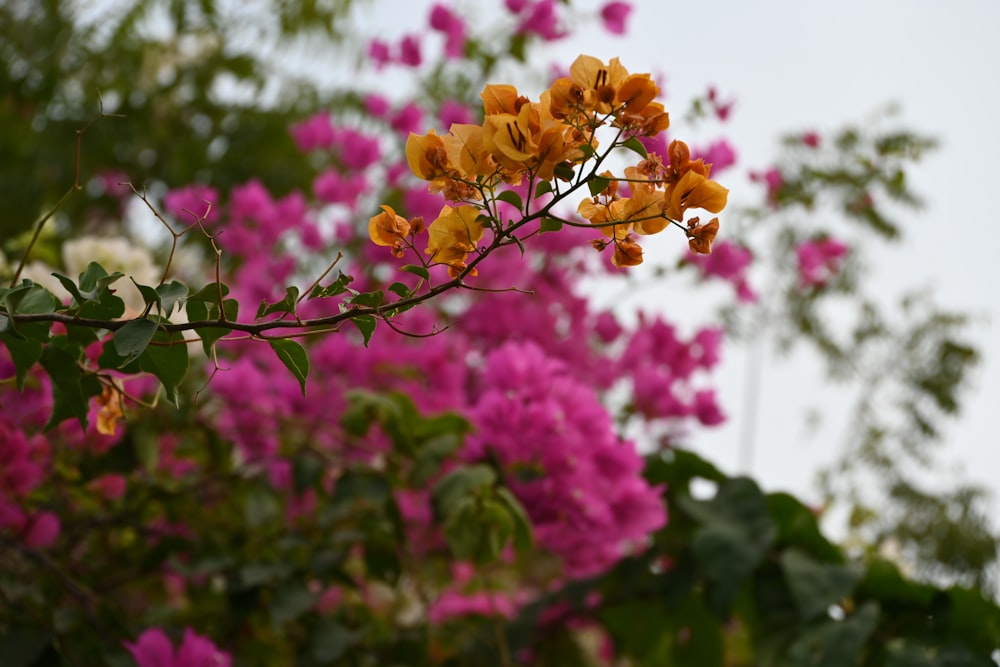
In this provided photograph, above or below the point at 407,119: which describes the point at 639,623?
below

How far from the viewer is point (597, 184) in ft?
1.74

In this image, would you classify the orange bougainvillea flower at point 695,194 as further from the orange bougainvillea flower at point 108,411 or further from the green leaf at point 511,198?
the orange bougainvillea flower at point 108,411

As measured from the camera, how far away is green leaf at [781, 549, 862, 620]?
95 centimetres

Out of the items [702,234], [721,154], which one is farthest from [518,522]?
[721,154]

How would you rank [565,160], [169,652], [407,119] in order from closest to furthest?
1. [565,160]
2. [169,652]
3. [407,119]

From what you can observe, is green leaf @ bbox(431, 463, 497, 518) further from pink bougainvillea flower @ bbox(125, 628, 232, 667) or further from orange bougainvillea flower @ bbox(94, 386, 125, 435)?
orange bougainvillea flower @ bbox(94, 386, 125, 435)

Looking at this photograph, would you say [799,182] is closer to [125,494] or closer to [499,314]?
[499,314]

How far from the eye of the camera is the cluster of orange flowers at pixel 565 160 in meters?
0.50

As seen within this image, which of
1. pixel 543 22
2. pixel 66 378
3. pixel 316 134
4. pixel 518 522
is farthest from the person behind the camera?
pixel 316 134

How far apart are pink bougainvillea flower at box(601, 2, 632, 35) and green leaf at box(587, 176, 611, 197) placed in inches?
50.7

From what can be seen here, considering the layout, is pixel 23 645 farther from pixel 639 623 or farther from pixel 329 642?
pixel 639 623

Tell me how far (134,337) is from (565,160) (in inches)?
10.0

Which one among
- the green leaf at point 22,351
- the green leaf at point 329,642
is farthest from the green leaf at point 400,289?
the green leaf at point 329,642

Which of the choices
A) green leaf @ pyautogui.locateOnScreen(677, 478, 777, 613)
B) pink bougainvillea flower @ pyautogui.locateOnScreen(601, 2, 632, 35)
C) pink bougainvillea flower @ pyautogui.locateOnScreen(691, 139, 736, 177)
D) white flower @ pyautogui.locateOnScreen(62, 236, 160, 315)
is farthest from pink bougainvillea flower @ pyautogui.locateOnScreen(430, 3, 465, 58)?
green leaf @ pyautogui.locateOnScreen(677, 478, 777, 613)
